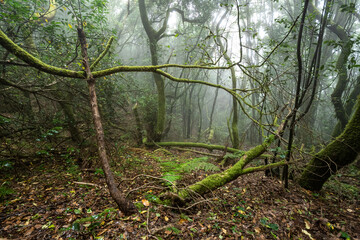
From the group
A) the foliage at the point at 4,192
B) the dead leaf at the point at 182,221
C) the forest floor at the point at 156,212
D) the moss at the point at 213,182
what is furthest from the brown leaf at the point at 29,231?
the moss at the point at 213,182

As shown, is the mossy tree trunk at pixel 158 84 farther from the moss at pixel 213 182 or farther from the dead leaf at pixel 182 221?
the dead leaf at pixel 182 221

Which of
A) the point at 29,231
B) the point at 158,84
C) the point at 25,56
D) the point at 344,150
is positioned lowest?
the point at 29,231

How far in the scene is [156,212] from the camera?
2.85m

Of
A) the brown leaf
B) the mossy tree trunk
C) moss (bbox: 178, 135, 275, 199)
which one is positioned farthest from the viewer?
the mossy tree trunk

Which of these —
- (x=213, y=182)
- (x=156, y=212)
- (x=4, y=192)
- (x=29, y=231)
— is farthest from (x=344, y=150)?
(x=4, y=192)

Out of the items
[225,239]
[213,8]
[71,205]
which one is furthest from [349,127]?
[213,8]

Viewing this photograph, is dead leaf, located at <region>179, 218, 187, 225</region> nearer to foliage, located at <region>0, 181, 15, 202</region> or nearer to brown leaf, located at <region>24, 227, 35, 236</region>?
brown leaf, located at <region>24, 227, 35, 236</region>

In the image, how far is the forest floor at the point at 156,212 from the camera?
2420 mm

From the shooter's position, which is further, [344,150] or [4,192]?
[344,150]

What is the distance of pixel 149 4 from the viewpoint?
36.8 ft

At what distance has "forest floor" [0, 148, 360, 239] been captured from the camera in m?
2.42

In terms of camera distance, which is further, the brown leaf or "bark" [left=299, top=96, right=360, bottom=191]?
"bark" [left=299, top=96, right=360, bottom=191]

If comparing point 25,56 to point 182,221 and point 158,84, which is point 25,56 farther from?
point 158,84

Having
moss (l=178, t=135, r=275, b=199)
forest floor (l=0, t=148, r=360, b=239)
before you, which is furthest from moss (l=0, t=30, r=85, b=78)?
moss (l=178, t=135, r=275, b=199)
